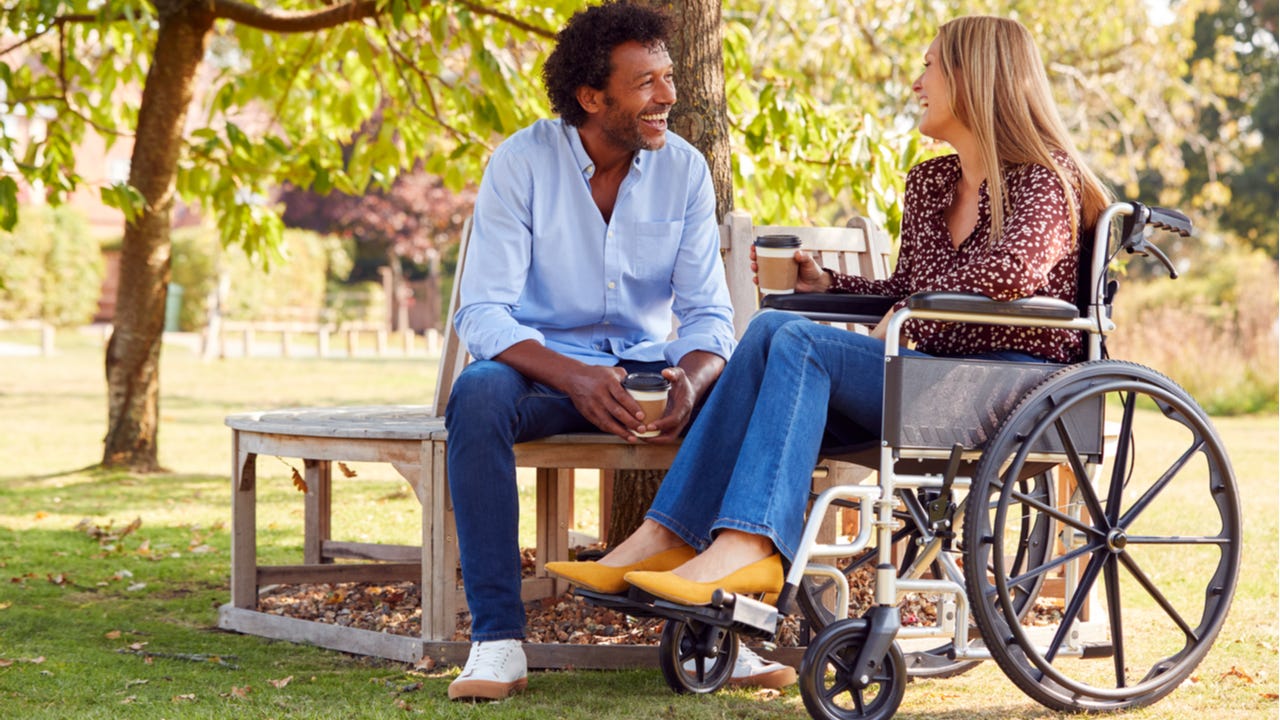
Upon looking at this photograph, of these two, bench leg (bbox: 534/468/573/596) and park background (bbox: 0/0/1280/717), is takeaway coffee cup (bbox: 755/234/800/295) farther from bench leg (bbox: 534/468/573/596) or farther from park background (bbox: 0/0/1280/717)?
bench leg (bbox: 534/468/573/596)

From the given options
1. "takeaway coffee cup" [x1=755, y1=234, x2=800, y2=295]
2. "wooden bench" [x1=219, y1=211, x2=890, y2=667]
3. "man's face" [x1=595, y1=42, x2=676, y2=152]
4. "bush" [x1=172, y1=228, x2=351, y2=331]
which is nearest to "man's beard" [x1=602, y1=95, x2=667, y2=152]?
"man's face" [x1=595, y1=42, x2=676, y2=152]

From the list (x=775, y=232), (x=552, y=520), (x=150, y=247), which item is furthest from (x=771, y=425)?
(x=150, y=247)

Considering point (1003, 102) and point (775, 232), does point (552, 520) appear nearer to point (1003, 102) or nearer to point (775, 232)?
point (775, 232)

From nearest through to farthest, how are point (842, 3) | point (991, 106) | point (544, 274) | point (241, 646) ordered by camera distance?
1. point (991, 106)
2. point (544, 274)
3. point (241, 646)
4. point (842, 3)

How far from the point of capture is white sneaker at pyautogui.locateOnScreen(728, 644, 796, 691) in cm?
300

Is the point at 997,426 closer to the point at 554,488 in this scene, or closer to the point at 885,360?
the point at 885,360

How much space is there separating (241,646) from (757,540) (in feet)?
5.25

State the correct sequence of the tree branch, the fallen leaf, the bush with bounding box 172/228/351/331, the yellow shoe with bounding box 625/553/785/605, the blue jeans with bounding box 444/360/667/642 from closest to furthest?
the yellow shoe with bounding box 625/553/785/605, the blue jeans with bounding box 444/360/667/642, the fallen leaf, the tree branch, the bush with bounding box 172/228/351/331

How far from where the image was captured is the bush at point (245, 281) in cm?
2327

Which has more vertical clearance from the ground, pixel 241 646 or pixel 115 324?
pixel 115 324

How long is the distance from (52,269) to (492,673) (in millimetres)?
22048

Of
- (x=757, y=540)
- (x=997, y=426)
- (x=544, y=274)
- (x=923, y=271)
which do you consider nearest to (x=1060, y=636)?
(x=997, y=426)

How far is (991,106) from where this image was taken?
9.23ft

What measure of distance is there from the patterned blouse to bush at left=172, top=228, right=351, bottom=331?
799 inches
